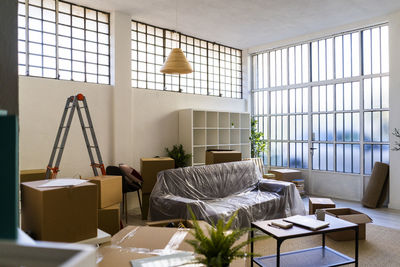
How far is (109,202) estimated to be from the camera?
3.35 metres

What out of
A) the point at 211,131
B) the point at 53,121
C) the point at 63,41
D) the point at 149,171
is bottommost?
the point at 149,171

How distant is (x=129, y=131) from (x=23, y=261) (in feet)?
17.0

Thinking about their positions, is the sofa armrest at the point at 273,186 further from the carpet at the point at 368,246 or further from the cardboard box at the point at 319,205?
the carpet at the point at 368,246

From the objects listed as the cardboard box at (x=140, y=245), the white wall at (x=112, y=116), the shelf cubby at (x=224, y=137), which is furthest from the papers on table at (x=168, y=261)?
the shelf cubby at (x=224, y=137)

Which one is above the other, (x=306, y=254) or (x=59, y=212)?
(x=59, y=212)

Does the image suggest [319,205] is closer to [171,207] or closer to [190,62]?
[171,207]

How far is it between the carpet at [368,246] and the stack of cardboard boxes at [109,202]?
1.64 meters

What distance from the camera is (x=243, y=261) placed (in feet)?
5.17

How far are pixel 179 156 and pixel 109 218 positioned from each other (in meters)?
2.67

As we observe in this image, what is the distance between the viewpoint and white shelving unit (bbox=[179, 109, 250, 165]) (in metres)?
6.15

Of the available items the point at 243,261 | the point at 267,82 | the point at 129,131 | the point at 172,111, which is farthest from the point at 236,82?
the point at 243,261

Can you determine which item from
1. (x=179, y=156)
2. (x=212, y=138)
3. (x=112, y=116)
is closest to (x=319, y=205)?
(x=179, y=156)

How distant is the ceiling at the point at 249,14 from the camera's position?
491 centimetres

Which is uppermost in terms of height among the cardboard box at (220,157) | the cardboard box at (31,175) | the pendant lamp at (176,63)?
the pendant lamp at (176,63)
